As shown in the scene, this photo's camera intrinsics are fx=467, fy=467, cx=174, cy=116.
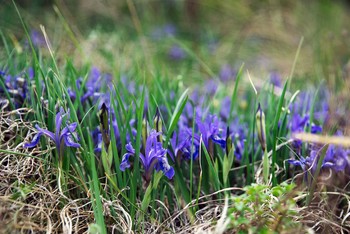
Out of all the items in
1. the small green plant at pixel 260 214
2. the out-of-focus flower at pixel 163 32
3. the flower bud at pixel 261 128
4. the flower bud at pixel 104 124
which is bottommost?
the small green plant at pixel 260 214

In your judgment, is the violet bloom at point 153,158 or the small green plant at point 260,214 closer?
the small green plant at point 260,214

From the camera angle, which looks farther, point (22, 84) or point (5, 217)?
point (22, 84)

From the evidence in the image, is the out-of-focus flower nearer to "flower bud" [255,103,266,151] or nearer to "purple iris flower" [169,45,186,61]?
"purple iris flower" [169,45,186,61]

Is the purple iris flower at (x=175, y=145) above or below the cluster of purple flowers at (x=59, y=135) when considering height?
below

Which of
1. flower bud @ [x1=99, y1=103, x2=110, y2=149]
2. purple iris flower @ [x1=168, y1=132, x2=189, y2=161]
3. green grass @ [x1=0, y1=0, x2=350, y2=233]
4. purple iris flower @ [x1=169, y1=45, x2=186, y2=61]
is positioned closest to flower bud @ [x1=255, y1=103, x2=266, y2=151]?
green grass @ [x1=0, y1=0, x2=350, y2=233]

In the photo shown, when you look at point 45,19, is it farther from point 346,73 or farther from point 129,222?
point 129,222

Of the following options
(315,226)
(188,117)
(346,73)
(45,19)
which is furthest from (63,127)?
(45,19)

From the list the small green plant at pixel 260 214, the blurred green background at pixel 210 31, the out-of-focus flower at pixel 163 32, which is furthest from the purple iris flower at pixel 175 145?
the out-of-focus flower at pixel 163 32

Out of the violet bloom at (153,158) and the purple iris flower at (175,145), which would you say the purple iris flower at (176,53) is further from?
the violet bloom at (153,158)

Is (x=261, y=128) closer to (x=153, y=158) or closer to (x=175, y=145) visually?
(x=175, y=145)

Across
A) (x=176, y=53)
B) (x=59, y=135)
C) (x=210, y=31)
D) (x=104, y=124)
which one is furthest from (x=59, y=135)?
(x=210, y=31)
